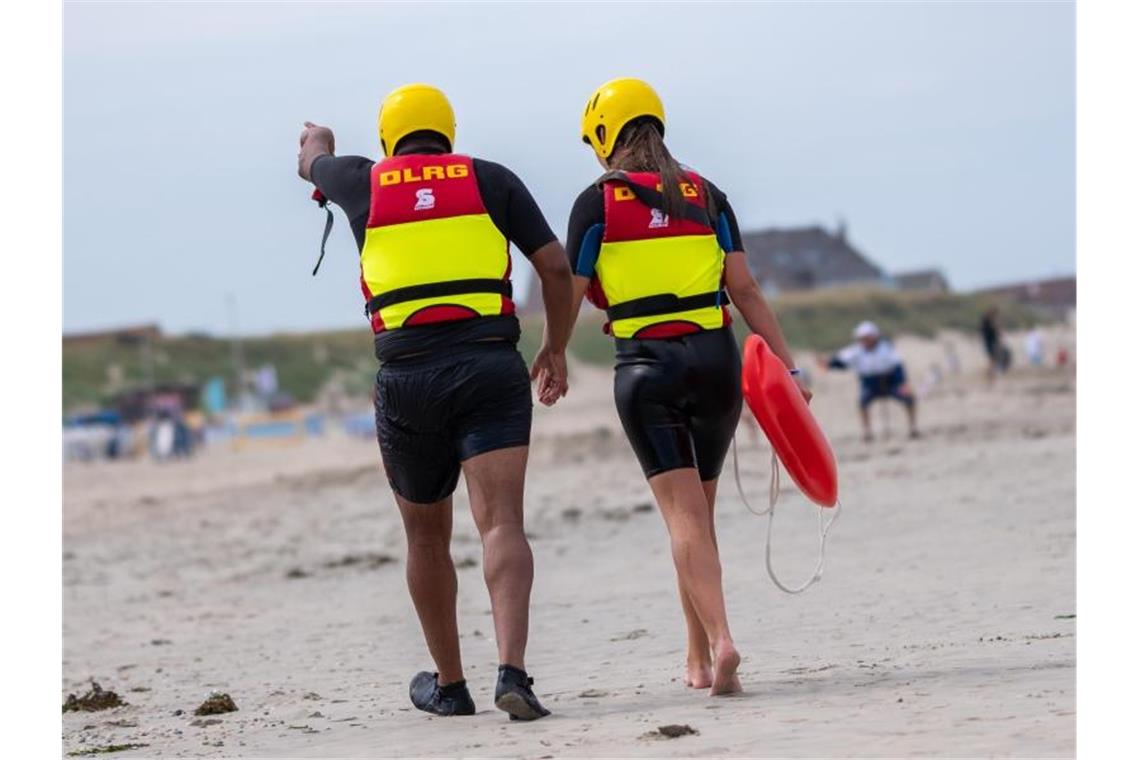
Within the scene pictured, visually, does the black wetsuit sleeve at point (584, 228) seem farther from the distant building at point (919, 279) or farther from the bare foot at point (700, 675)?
the distant building at point (919, 279)

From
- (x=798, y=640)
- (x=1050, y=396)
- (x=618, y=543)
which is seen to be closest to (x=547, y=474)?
(x=618, y=543)

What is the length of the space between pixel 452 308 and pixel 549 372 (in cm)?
49

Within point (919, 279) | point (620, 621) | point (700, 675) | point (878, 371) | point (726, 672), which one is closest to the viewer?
point (726, 672)

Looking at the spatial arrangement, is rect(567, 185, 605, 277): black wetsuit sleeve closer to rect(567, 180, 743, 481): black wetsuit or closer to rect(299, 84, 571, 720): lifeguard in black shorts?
rect(567, 180, 743, 481): black wetsuit

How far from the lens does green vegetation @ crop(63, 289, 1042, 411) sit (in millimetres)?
76694

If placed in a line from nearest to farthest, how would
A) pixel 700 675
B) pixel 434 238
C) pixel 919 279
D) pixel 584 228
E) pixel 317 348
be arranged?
pixel 434 238, pixel 584 228, pixel 700 675, pixel 317 348, pixel 919 279

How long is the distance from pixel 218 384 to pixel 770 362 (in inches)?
2396

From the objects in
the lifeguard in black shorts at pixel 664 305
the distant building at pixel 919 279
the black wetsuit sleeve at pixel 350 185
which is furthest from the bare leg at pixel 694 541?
the distant building at pixel 919 279

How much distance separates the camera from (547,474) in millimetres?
23234

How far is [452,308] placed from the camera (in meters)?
6.49

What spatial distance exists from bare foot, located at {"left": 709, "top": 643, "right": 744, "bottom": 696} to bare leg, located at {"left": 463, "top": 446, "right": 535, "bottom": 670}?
0.65 metres

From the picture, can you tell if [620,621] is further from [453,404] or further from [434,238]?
[434,238]

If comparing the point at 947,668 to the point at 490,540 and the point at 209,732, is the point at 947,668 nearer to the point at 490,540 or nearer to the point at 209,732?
the point at 490,540

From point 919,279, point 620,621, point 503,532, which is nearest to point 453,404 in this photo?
point 503,532
